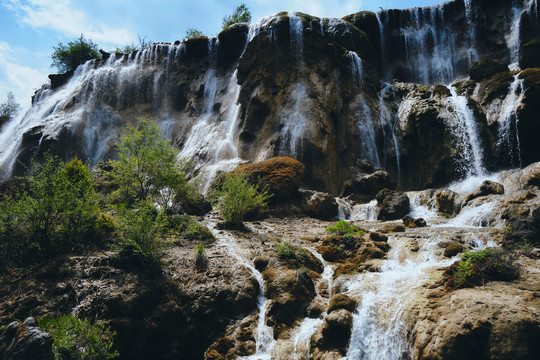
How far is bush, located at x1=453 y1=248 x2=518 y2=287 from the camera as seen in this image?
7336 mm

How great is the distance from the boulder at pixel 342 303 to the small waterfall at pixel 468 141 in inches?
691

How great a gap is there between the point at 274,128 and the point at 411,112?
36.5 feet

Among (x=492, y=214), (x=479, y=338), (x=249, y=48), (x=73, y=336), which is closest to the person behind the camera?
(x=479, y=338)

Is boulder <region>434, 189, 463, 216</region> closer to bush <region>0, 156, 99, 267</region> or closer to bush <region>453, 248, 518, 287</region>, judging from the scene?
bush <region>453, 248, 518, 287</region>

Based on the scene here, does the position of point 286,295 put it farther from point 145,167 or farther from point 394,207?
point 394,207

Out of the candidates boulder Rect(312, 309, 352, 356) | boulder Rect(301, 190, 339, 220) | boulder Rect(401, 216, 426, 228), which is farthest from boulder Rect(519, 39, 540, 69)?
boulder Rect(312, 309, 352, 356)

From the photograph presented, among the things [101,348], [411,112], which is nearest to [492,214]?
[411,112]

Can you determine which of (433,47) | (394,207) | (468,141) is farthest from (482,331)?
(433,47)

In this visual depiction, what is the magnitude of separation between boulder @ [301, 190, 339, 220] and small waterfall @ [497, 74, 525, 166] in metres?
12.1

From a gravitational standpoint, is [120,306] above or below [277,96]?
below

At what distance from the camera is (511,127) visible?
67.4ft

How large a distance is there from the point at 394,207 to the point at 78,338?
1567cm

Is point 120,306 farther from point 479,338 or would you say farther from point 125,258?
point 479,338

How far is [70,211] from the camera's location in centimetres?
891
